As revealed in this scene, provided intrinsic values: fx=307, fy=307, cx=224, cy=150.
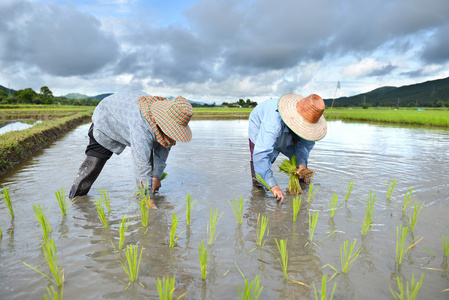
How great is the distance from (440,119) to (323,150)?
1283 centimetres

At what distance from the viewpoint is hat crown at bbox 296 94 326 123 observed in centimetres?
292

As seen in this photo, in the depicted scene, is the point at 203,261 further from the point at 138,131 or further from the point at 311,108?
the point at 311,108

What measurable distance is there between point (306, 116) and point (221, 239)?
4.68ft

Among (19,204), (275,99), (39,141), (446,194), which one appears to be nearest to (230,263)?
(275,99)

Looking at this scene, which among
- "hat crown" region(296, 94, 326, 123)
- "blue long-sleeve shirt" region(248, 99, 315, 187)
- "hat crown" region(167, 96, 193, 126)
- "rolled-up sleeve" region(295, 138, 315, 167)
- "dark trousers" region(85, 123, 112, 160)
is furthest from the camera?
"rolled-up sleeve" region(295, 138, 315, 167)

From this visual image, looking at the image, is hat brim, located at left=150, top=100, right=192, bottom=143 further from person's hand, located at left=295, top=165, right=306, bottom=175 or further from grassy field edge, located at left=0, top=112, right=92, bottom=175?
grassy field edge, located at left=0, top=112, right=92, bottom=175

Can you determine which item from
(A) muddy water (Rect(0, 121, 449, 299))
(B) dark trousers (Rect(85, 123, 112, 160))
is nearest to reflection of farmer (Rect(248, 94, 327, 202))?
(A) muddy water (Rect(0, 121, 449, 299))

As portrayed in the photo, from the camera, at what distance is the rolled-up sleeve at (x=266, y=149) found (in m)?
3.01

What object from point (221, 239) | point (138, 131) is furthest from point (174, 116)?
point (221, 239)

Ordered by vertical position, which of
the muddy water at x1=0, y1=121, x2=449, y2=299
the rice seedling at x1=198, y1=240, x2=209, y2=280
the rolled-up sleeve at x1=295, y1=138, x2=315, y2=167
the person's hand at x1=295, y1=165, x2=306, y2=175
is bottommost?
the muddy water at x1=0, y1=121, x2=449, y2=299

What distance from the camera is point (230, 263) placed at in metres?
2.12

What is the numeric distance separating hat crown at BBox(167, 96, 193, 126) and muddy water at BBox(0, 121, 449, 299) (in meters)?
0.97

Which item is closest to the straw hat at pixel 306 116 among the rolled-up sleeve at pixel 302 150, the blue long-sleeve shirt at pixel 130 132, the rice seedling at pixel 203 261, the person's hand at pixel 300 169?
the rolled-up sleeve at pixel 302 150

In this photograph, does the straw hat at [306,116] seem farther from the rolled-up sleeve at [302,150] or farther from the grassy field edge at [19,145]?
the grassy field edge at [19,145]
